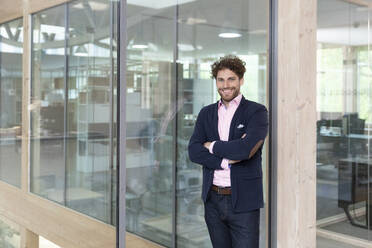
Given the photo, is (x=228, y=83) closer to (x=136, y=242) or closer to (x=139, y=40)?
(x=139, y=40)

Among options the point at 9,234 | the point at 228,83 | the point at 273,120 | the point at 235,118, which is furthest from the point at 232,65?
the point at 9,234

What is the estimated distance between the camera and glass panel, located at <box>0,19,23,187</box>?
237 centimetres

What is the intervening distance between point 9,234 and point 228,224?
1.23 meters

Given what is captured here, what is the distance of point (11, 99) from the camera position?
7.87 feet

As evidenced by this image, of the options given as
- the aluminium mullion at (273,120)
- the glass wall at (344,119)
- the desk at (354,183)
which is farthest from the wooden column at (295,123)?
the desk at (354,183)

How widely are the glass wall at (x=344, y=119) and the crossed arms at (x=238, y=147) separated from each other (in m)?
2.54

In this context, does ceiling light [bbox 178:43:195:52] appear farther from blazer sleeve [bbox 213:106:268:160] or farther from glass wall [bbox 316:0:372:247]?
glass wall [bbox 316:0:372:247]

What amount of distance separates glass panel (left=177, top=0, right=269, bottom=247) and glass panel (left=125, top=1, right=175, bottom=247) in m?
0.12

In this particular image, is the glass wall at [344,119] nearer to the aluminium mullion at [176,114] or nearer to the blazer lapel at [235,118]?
the aluminium mullion at [176,114]

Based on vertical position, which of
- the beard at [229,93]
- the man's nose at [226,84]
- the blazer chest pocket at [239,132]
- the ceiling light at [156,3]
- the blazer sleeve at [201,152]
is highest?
the ceiling light at [156,3]

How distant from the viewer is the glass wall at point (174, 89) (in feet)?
10.4

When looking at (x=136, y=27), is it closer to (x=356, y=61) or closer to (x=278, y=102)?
(x=278, y=102)

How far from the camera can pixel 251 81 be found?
3881mm

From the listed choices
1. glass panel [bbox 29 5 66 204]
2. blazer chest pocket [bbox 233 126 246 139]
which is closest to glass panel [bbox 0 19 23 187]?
glass panel [bbox 29 5 66 204]
